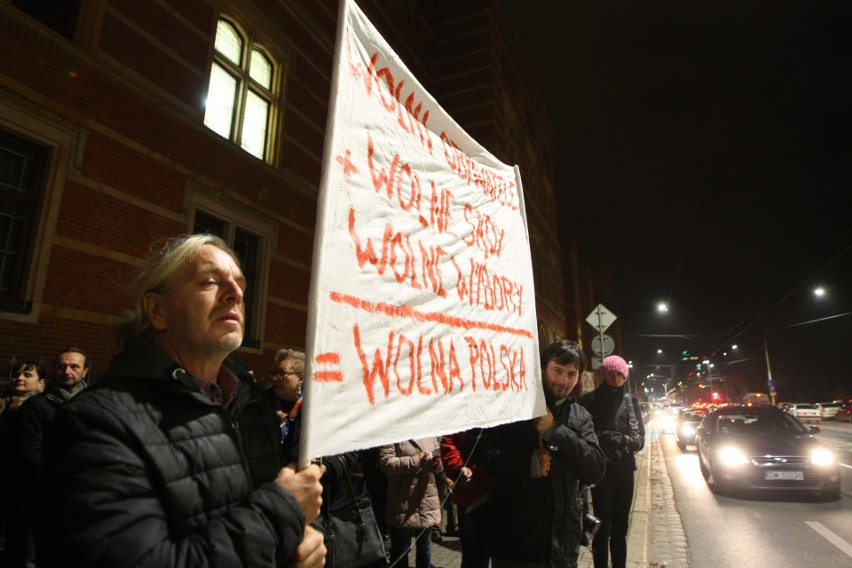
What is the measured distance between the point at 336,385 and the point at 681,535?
256 inches

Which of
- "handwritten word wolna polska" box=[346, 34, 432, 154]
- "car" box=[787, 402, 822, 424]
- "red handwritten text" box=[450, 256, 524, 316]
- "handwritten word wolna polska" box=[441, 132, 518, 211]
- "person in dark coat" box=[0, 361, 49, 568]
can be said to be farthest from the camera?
"car" box=[787, 402, 822, 424]

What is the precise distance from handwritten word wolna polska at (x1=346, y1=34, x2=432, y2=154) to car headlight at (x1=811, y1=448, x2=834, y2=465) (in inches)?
345

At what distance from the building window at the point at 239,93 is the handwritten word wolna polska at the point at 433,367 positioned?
7581 millimetres

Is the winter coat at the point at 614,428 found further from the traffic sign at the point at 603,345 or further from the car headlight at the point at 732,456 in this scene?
the car headlight at the point at 732,456

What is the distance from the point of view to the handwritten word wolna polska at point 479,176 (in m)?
2.30

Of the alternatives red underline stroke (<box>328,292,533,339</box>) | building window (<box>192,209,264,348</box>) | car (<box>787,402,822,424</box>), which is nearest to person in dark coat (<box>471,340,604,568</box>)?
red underline stroke (<box>328,292,533,339</box>)

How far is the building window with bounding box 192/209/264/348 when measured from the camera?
25.7ft

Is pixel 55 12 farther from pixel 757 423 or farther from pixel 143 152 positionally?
pixel 757 423

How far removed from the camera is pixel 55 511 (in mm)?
928

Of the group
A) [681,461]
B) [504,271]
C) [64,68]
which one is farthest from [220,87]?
[681,461]

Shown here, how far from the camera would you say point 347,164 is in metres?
1.57

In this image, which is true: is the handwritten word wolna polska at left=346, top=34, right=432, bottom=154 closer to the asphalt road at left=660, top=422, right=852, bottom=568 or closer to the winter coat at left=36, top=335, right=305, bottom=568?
the winter coat at left=36, top=335, right=305, bottom=568

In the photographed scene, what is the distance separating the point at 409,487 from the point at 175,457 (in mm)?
3084

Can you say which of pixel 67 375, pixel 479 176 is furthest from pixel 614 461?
pixel 67 375
